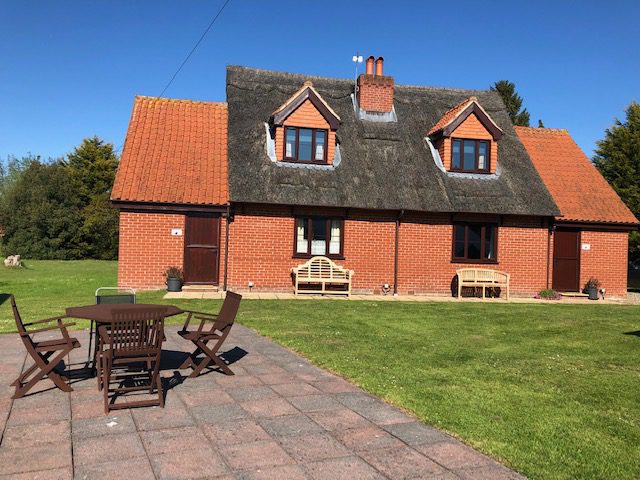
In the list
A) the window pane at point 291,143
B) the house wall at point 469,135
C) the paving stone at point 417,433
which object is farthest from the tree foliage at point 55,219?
the paving stone at point 417,433

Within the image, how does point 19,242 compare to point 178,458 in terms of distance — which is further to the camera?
point 19,242

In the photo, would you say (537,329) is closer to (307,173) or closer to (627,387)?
(627,387)

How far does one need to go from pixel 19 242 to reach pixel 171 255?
1211 inches

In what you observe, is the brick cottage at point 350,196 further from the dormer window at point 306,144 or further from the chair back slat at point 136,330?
the chair back slat at point 136,330

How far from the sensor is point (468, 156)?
19.1 metres

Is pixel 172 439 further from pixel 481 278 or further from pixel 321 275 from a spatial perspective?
pixel 481 278

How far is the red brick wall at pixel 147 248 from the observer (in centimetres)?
1595

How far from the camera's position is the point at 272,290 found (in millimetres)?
16984

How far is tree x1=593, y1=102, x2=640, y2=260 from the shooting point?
85.9 ft

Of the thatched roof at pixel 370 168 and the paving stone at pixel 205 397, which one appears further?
the thatched roof at pixel 370 168

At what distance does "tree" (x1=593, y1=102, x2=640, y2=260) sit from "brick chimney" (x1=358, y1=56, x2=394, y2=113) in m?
14.4

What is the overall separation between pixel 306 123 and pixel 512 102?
24.4 metres

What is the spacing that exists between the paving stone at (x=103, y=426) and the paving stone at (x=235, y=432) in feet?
2.30

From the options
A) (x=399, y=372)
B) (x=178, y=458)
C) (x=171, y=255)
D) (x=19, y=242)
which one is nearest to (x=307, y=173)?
(x=171, y=255)
